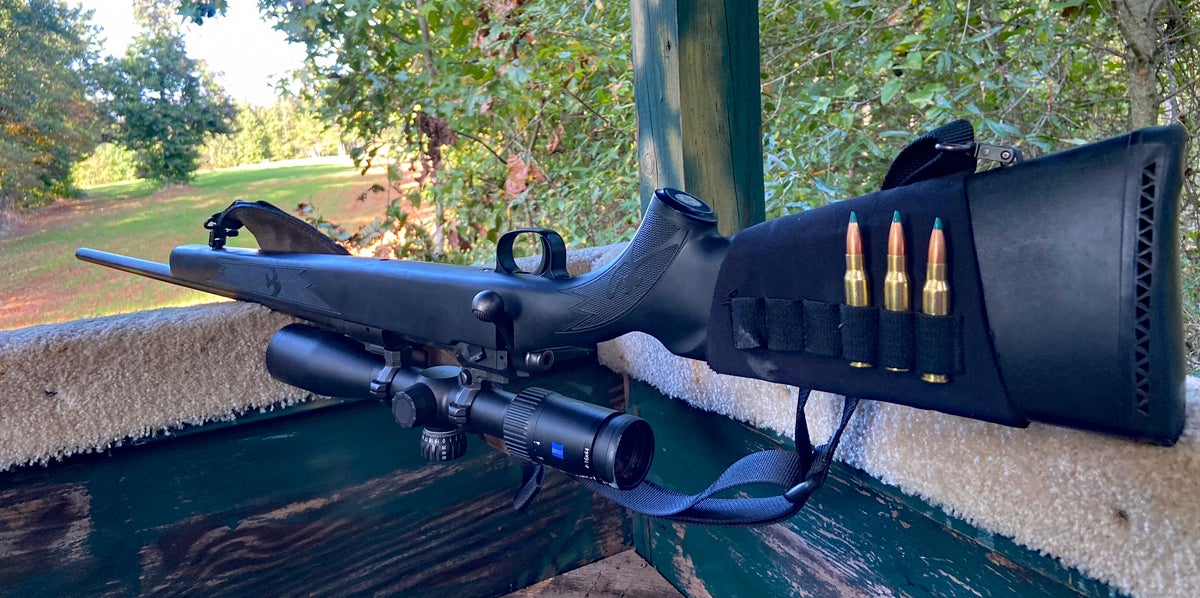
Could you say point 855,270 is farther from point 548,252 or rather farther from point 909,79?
point 909,79

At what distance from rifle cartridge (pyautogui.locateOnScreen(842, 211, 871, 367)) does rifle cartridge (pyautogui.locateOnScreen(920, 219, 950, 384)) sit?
1.4 inches

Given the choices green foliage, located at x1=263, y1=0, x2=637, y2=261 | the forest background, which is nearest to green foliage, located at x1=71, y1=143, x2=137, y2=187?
the forest background

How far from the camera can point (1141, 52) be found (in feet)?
5.26

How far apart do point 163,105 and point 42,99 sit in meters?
0.29

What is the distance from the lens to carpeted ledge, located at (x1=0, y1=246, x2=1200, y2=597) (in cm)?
40

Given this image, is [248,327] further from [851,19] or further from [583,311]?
[851,19]

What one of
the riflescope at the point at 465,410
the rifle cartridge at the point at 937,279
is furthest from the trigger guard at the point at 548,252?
the rifle cartridge at the point at 937,279

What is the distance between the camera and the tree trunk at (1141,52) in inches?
62.4

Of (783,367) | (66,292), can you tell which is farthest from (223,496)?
(66,292)

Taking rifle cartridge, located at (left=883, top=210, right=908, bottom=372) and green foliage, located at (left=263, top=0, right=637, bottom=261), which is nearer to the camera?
rifle cartridge, located at (left=883, top=210, right=908, bottom=372)

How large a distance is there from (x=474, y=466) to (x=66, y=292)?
51.2 inches

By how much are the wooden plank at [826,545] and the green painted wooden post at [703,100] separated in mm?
249

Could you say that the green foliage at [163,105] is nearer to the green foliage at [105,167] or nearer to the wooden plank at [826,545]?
the green foliage at [105,167]

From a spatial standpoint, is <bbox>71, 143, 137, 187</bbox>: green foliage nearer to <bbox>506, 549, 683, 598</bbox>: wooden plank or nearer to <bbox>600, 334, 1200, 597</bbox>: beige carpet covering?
<bbox>506, 549, 683, 598</bbox>: wooden plank
